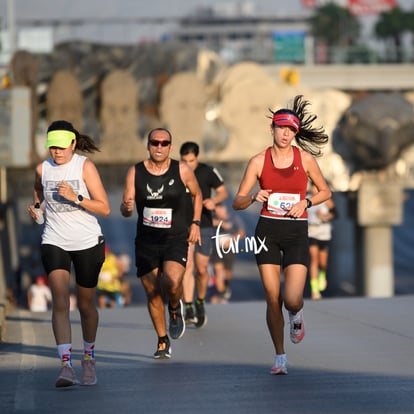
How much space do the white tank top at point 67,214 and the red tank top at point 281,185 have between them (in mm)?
1251

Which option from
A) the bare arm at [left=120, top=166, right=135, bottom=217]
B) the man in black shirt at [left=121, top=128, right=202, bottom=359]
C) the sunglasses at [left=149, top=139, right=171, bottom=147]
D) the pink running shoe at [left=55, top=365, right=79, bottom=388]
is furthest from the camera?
the man in black shirt at [left=121, top=128, right=202, bottom=359]

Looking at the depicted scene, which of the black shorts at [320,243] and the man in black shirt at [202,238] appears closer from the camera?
the man in black shirt at [202,238]

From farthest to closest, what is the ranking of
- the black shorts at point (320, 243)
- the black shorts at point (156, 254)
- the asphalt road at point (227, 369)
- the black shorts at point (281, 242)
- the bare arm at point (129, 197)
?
the black shorts at point (320, 243) < the black shorts at point (156, 254) < the bare arm at point (129, 197) < the black shorts at point (281, 242) < the asphalt road at point (227, 369)

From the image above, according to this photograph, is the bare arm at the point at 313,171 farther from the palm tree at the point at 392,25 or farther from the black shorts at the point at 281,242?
the palm tree at the point at 392,25

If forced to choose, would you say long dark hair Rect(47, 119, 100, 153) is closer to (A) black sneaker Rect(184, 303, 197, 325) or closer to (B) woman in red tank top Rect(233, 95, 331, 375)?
(B) woman in red tank top Rect(233, 95, 331, 375)

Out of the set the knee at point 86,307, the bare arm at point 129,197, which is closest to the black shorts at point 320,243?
the bare arm at point 129,197

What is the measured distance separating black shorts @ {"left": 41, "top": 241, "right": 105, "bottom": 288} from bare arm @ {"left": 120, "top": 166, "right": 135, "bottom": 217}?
1.17 m

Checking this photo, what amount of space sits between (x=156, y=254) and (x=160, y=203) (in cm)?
43

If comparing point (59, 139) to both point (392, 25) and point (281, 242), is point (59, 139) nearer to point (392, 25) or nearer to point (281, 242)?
point (281, 242)

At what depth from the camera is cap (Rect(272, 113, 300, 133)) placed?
10055 millimetres

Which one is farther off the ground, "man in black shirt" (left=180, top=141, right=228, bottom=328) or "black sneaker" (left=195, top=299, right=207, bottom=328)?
"man in black shirt" (left=180, top=141, right=228, bottom=328)

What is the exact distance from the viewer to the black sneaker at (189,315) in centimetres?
1459

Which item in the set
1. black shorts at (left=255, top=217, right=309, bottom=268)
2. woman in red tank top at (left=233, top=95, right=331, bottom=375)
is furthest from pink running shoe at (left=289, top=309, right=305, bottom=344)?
black shorts at (left=255, top=217, right=309, bottom=268)

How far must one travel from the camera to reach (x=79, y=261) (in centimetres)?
982
